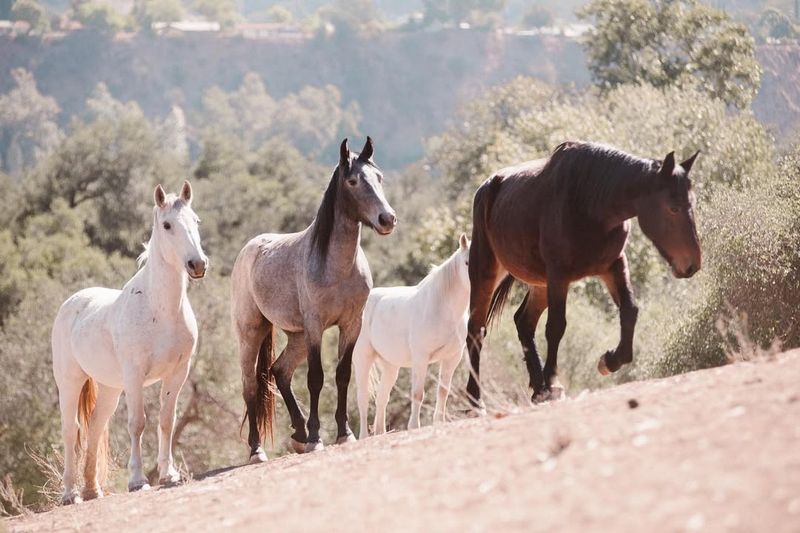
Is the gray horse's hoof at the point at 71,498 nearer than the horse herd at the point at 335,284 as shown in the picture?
No

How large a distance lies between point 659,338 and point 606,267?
1342 centimetres

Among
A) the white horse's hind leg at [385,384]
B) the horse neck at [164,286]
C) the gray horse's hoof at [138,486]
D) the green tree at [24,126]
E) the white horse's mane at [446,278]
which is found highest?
the horse neck at [164,286]

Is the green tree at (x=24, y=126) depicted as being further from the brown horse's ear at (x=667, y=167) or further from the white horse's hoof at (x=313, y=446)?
the brown horse's ear at (x=667, y=167)

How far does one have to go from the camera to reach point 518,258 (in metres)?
10.8

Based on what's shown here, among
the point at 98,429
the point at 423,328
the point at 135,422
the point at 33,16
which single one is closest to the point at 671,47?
the point at 423,328

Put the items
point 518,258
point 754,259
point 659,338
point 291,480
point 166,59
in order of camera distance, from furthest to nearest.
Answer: point 166,59
point 659,338
point 754,259
point 518,258
point 291,480

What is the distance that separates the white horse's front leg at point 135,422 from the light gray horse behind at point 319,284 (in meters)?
1.37

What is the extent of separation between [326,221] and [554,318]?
8.43ft

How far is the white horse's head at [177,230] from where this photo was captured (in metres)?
10.4

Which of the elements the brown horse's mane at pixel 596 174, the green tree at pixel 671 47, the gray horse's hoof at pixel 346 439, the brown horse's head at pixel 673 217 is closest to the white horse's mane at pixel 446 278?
the gray horse's hoof at pixel 346 439

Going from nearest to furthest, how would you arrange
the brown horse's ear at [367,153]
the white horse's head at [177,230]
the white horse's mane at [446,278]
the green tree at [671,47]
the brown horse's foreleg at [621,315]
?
the brown horse's foreleg at [621,315], the white horse's head at [177,230], the brown horse's ear at [367,153], the white horse's mane at [446,278], the green tree at [671,47]

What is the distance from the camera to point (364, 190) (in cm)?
1121

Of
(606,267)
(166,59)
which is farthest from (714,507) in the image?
(166,59)

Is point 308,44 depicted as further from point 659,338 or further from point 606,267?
point 606,267
